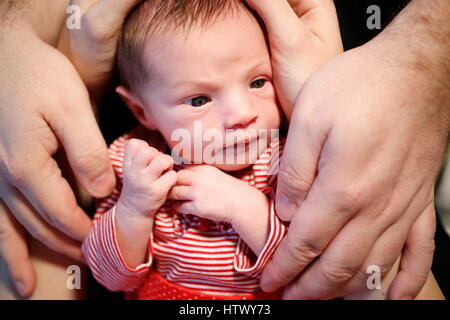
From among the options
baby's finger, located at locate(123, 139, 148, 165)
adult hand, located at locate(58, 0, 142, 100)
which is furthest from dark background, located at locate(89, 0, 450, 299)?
baby's finger, located at locate(123, 139, 148, 165)

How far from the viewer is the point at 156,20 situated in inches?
37.2

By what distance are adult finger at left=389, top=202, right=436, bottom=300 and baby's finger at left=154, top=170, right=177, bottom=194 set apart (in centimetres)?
58

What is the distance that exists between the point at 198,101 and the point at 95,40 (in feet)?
0.96

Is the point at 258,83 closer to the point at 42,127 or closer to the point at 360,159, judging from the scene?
the point at 360,159

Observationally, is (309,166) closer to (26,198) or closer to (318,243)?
(318,243)

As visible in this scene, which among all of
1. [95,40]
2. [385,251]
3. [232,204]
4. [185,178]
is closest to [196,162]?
[185,178]

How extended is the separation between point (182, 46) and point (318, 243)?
0.52 metres

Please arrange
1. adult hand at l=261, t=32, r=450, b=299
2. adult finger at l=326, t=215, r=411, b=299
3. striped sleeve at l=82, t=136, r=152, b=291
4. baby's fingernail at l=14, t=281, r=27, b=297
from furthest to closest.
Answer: baby's fingernail at l=14, t=281, r=27, b=297
striped sleeve at l=82, t=136, r=152, b=291
adult finger at l=326, t=215, r=411, b=299
adult hand at l=261, t=32, r=450, b=299

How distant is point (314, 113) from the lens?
32.3 inches

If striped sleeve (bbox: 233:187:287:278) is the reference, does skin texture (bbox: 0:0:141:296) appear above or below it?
above

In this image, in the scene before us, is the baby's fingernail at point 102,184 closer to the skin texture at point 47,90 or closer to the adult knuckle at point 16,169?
the skin texture at point 47,90

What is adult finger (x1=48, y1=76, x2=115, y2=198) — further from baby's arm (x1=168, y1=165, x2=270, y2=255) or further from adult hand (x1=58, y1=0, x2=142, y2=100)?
baby's arm (x1=168, y1=165, x2=270, y2=255)

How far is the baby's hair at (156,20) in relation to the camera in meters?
0.92

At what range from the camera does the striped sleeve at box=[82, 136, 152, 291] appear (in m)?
1.00
